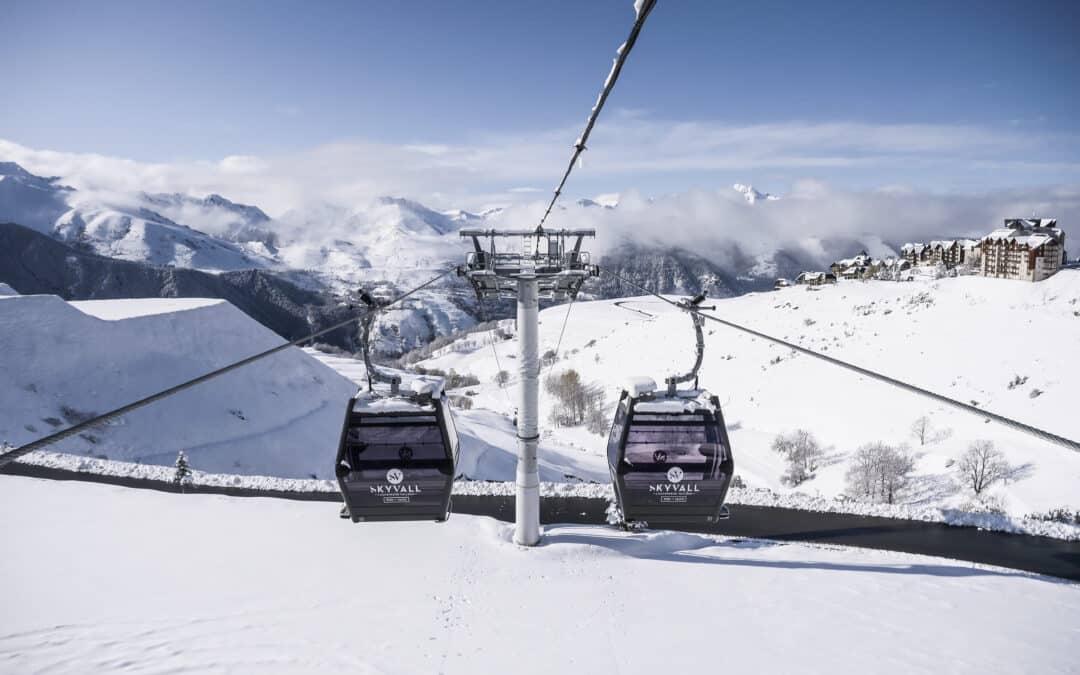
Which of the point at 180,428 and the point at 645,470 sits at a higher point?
the point at 645,470

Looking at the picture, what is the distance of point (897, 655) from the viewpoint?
9445 mm

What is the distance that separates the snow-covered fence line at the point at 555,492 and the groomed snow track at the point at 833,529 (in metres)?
0.12

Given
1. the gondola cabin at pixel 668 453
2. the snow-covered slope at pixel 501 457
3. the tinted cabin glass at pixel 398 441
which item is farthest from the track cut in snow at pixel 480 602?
the snow-covered slope at pixel 501 457

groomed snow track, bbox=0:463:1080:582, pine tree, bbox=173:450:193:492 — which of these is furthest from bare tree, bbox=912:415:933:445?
pine tree, bbox=173:450:193:492

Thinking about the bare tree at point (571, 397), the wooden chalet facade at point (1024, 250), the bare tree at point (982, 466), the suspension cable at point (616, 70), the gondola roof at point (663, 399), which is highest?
the wooden chalet facade at point (1024, 250)

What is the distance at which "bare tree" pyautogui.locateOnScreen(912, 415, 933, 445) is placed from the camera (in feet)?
107

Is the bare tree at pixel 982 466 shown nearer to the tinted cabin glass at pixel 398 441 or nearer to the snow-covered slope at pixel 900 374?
the snow-covered slope at pixel 900 374

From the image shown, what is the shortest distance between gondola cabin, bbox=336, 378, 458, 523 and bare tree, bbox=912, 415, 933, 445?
34507mm

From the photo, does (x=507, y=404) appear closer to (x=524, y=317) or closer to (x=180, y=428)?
(x=180, y=428)

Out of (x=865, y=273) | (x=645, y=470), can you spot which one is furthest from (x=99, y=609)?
(x=865, y=273)

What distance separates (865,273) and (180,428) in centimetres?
10953

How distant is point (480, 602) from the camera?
10.9 m

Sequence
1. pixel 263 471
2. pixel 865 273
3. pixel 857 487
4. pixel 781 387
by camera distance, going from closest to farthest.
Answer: pixel 263 471
pixel 857 487
pixel 781 387
pixel 865 273

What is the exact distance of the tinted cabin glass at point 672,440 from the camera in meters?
8.00
